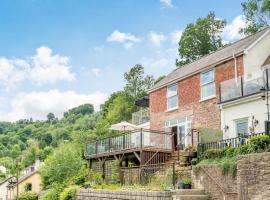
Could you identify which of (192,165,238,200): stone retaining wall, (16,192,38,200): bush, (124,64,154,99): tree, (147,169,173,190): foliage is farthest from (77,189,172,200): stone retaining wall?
(124,64,154,99): tree

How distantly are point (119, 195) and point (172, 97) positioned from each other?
11424 mm

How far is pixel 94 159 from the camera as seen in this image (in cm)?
3178

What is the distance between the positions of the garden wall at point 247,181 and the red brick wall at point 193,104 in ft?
25.6

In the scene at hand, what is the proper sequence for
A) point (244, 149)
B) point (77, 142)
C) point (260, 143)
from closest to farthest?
point (260, 143)
point (244, 149)
point (77, 142)

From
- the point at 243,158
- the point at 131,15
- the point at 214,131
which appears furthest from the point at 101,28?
the point at 243,158

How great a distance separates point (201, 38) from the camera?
2063 inches

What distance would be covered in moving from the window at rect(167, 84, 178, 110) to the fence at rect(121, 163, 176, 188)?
8084 millimetres

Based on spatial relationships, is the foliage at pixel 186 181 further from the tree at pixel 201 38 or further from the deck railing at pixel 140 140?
the tree at pixel 201 38

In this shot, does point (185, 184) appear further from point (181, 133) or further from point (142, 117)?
point (142, 117)

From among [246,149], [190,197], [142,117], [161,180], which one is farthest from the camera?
[142,117]

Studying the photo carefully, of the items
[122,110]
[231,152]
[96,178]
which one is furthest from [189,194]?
[122,110]

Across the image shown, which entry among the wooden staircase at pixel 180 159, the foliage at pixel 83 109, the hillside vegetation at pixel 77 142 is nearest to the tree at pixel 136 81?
the hillside vegetation at pixel 77 142

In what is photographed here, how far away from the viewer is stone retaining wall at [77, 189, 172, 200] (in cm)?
1922

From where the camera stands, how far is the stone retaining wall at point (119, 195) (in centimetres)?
1922
